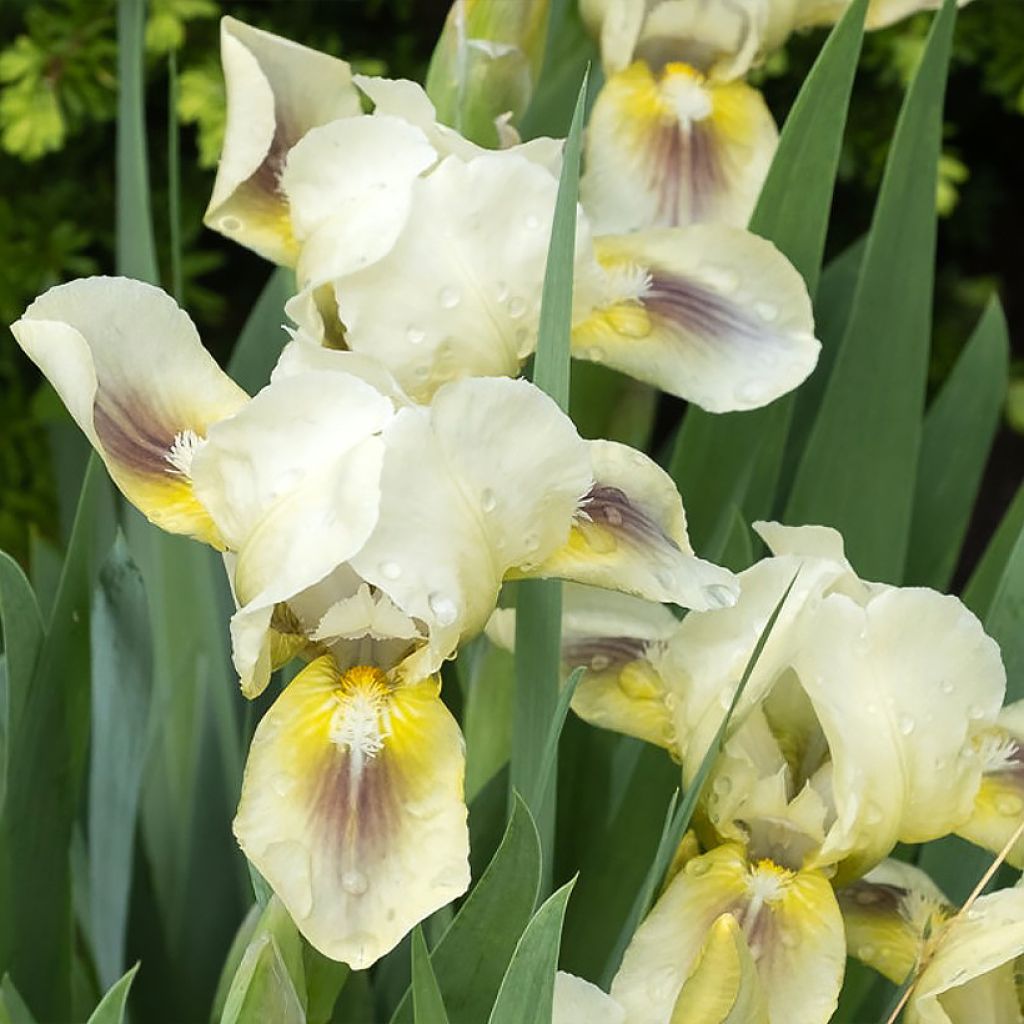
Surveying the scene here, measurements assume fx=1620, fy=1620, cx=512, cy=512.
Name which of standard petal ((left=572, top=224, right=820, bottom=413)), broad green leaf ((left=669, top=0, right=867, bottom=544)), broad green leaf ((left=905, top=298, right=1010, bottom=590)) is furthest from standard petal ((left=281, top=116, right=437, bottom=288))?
broad green leaf ((left=905, top=298, right=1010, bottom=590))

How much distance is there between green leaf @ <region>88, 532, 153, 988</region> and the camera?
730 millimetres

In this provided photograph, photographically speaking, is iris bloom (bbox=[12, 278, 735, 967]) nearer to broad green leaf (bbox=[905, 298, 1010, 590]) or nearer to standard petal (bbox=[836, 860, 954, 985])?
standard petal (bbox=[836, 860, 954, 985])

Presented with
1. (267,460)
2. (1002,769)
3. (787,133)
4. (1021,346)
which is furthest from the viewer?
(1021,346)

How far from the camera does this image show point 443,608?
538 mm

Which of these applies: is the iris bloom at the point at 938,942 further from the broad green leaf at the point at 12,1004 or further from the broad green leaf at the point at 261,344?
the broad green leaf at the point at 261,344

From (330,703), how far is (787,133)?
15.3 inches

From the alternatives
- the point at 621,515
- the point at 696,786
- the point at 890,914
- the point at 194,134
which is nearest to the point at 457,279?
the point at 621,515

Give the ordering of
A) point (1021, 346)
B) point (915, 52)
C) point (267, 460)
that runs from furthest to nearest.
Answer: point (1021, 346) < point (915, 52) < point (267, 460)

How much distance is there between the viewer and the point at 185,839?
89 centimetres

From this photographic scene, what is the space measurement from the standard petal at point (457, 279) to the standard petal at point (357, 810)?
137mm

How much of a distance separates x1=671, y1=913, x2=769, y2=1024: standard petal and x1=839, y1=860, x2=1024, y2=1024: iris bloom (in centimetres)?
9

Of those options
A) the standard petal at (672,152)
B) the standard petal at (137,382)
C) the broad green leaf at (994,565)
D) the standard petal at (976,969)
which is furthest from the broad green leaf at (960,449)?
the standard petal at (137,382)

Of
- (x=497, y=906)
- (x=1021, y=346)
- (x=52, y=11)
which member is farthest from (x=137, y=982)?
(x=1021, y=346)

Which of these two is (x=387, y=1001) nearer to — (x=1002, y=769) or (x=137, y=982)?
(x=137, y=982)
